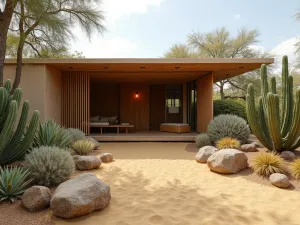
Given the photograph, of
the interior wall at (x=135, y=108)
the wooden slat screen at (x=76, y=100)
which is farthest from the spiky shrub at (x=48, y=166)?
the interior wall at (x=135, y=108)

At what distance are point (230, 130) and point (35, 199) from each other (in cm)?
616

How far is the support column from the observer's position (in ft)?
30.7

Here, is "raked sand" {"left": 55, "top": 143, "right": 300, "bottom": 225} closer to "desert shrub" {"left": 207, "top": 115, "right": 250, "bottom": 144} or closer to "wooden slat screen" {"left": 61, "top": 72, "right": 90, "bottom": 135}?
"desert shrub" {"left": 207, "top": 115, "right": 250, "bottom": 144}

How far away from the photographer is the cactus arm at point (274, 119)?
5.57 m

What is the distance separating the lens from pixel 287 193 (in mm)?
4254

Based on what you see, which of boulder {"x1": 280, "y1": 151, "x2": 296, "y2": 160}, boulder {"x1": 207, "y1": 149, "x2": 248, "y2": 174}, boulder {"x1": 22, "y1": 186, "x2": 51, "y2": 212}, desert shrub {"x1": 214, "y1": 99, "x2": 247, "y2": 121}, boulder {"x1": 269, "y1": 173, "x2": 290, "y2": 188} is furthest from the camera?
desert shrub {"x1": 214, "y1": 99, "x2": 247, "y2": 121}

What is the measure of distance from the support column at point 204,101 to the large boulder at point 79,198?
21.5ft

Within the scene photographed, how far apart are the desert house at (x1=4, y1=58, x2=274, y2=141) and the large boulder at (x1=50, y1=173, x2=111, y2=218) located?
201 inches

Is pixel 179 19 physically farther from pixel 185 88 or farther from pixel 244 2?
pixel 185 88

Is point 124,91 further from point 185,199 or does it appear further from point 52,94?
point 185,199

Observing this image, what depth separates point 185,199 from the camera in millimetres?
3912

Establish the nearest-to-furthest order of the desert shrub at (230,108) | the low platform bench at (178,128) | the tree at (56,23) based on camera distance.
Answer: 1. the tree at (56,23)
2. the low platform bench at (178,128)
3. the desert shrub at (230,108)

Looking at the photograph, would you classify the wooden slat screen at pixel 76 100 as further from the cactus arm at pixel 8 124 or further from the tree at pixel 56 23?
the cactus arm at pixel 8 124

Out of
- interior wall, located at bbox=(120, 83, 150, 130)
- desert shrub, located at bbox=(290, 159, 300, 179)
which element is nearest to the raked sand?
desert shrub, located at bbox=(290, 159, 300, 179)
